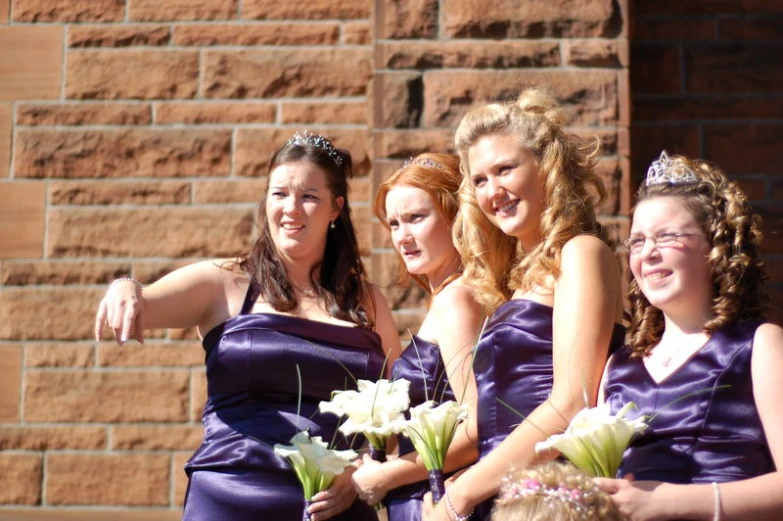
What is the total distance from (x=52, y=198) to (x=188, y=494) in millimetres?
1856

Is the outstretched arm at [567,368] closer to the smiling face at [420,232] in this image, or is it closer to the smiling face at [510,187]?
the smiling face at [510,187]

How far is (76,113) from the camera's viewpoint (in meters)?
4.91

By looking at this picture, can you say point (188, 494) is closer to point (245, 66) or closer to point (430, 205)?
point (430, 205)

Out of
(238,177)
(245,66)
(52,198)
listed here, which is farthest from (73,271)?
(245,66)

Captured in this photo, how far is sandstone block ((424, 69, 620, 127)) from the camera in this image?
13.6 ft

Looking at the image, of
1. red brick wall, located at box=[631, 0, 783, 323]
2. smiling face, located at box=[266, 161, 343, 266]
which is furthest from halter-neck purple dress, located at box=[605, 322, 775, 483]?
red brick wall, located at box=[631, 0, 783, 323]

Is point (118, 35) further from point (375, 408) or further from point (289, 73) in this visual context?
point (375, 408)

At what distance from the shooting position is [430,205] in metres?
3.52

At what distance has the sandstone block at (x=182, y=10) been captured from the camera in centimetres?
492

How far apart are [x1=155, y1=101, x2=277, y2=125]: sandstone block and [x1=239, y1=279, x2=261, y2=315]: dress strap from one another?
4.39ft

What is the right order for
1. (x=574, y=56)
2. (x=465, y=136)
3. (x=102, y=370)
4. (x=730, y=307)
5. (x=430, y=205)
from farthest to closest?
(x=102, y=370)
(x=574, y=56)
(x=430, y=205)
(x=465, y=136)
(x=730, y=307)

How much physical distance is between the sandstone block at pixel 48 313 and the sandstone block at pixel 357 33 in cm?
158

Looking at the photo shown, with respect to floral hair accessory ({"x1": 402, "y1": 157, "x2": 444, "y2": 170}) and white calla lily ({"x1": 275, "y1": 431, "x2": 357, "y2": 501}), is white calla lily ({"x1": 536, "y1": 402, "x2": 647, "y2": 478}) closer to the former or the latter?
white calla lily ({"x1": 275, "y1": 431, "x2": 357, "y2": 501})

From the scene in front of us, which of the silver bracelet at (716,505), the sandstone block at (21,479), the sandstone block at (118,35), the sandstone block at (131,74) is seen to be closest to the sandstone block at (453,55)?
the sandstone block at (131,74)
